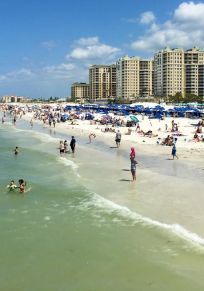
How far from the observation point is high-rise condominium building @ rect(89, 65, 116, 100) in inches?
7185

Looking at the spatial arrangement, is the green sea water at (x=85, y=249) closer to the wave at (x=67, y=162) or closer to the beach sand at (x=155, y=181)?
the beach sand at (x=155, y=181)

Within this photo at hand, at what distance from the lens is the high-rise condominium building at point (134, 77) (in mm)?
163875

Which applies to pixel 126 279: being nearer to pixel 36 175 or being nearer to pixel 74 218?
pixel 74 218

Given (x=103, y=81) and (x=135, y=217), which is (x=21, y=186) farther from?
(x=103, y=81)

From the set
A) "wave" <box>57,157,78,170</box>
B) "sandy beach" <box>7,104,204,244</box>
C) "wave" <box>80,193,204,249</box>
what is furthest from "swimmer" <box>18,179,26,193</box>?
"wave" <box>57,157,78,170</box>

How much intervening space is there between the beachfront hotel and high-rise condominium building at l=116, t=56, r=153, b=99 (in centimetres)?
1091

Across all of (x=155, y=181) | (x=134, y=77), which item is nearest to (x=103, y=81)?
(x=134, y=77)

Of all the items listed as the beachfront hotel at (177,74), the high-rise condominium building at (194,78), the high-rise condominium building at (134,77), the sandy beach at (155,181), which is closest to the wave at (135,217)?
the sandy beach at (155,181)

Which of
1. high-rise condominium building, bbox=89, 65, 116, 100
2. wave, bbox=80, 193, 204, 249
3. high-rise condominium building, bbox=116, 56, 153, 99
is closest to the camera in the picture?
wave, bbox=80, 193, 204, 249

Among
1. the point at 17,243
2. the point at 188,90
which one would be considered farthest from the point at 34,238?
the point at 188,90

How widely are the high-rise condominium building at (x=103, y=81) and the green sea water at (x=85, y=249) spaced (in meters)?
168

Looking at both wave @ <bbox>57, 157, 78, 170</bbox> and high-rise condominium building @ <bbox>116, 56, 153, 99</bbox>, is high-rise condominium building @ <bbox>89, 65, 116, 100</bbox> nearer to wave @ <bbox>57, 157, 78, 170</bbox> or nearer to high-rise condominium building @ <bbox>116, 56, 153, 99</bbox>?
high-rise condominium building @ <bbox>116, 56, 153, 99</bbox>

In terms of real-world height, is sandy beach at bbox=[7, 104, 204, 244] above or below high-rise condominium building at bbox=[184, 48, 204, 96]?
below

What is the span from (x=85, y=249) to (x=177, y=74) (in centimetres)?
14617
